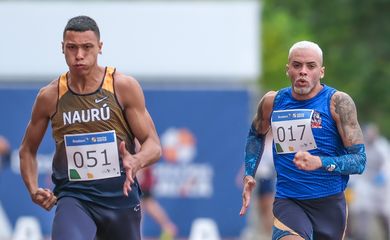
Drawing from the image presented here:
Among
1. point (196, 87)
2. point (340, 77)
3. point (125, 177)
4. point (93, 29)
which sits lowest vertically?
point (340, 77)

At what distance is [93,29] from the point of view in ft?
32.4

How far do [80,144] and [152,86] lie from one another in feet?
43.3

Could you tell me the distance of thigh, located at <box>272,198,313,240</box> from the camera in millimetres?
10016

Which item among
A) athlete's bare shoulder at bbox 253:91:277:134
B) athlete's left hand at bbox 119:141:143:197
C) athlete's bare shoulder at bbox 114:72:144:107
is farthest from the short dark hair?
athlete's bare shoulder at bbox 253:91:277:134

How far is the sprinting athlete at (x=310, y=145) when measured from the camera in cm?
1009

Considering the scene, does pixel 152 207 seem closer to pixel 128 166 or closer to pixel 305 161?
pixel 128 166

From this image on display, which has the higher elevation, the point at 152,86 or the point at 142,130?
the point at 142,130

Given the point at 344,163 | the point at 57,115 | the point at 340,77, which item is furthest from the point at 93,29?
the point at 340,77

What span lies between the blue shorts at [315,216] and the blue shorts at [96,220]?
3.74 feet

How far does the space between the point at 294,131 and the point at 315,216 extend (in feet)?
2.30

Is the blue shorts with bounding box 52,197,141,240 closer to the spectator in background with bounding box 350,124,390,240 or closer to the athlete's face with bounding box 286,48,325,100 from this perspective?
the athlete's face with bounding box 286,48,325,100

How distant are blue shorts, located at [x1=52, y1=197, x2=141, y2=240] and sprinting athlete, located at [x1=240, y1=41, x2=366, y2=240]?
0.90 m

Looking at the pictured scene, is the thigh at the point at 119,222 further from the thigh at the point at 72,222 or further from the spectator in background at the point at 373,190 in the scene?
the spectator in background at the point at 373,190

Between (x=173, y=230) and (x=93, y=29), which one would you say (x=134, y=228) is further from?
(x=173, y=230)
